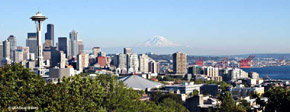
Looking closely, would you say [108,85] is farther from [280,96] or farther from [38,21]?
[280,96]

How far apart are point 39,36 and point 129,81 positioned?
184 ft

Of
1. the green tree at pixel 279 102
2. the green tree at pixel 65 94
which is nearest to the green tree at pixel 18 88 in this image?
the green tree at pixel 65 94

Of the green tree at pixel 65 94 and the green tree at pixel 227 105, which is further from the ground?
the green tree at pixel 65 94

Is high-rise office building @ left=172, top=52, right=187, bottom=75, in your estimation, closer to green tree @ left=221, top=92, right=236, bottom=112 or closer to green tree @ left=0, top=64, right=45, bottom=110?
green tree @ left=221, top=92, right=236, bottom=112

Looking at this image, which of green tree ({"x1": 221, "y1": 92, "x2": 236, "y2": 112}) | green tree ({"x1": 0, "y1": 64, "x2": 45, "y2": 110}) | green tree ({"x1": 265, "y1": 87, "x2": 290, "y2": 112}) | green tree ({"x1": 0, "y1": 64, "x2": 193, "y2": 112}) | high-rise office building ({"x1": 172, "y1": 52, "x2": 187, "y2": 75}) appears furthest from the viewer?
high-rise office building ({"x1": 172, "y1": 52, "x2": 187, "y2": 75})

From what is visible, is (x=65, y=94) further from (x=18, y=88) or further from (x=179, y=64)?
(x=179, y=64)

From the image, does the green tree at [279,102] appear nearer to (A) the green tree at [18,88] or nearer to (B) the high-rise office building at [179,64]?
(A) the green tree at [18,88]

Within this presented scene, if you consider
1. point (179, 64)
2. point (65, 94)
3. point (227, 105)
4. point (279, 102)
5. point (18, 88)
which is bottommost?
point (179, 64)

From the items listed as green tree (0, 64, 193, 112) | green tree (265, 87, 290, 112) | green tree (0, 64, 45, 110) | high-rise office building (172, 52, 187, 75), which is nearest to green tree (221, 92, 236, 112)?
green tree (0, 64, 193, 112)

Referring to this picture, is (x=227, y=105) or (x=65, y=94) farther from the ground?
(x=65, y=94)

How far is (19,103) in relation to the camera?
2264cm

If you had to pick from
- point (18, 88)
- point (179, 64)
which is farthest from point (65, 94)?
point (179, 64)

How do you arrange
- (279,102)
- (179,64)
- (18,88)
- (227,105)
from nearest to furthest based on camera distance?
(279,102) → (18,88) → (227,105) → (179,64)

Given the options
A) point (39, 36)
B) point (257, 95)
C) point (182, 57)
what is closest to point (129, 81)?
point (39, 36)
